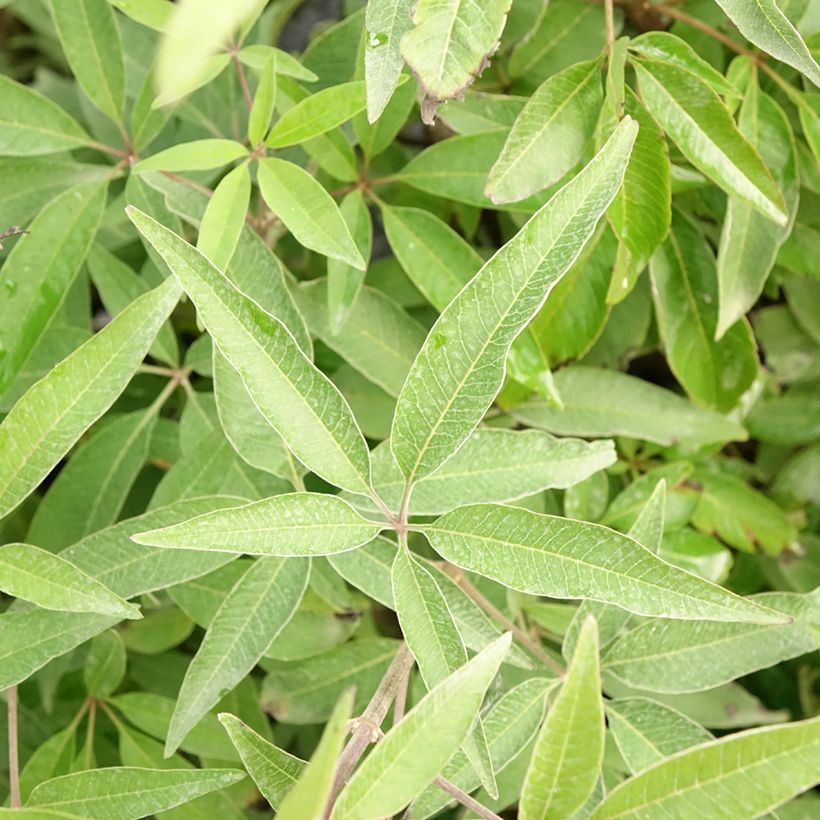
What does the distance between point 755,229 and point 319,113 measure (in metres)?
0.52

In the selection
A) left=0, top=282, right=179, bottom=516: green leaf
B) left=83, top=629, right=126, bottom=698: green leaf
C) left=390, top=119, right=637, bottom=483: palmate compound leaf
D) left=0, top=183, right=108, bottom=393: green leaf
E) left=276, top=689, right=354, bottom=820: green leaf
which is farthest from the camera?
left=83, top=629, right=126, bottom=698: green leaf

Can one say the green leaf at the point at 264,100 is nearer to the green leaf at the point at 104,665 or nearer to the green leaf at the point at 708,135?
the green leaf at the point at 708,135

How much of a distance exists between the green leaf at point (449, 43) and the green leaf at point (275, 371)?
211 millimetres

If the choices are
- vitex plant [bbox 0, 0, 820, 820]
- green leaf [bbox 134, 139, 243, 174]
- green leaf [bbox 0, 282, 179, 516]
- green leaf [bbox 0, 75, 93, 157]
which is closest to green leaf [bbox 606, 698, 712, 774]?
vitex plant [bbox 0, 0, 820, 820]

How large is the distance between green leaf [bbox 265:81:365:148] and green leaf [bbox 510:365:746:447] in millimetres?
469

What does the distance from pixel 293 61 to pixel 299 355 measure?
401 mm

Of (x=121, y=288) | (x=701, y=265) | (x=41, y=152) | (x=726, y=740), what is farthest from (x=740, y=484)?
(x=41, y=152)

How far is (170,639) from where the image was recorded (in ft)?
4.15

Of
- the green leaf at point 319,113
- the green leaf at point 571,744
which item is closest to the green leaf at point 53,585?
the green leaf at point 571,744

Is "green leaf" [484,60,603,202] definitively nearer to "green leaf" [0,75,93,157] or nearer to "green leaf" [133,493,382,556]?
"green leaf" [133,493,382,556]

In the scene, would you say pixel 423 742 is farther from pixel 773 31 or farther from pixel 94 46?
pixel 94 46

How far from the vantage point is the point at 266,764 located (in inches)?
27.5

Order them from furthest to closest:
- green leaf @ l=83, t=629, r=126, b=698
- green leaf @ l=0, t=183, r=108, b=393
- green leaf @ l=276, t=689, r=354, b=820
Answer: green leaf @ l=83, t=629, r=126, b=698 → green leaf @ l=0, t=183, r=108, b=393 → green leaf @ l=276, t=689, r=354, b=820

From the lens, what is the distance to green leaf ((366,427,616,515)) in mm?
857
